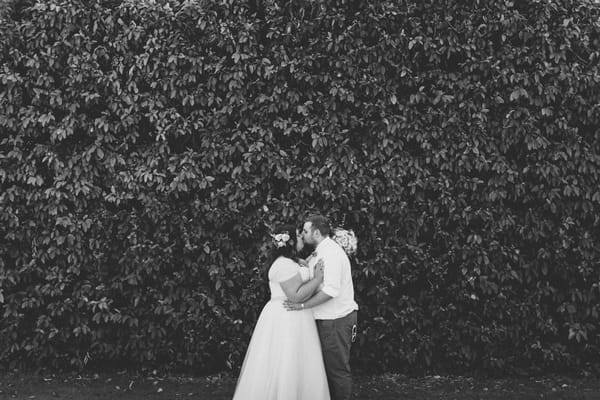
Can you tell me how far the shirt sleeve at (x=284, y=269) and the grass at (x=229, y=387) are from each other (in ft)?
6.76

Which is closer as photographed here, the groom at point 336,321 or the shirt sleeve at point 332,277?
the shirt sleeve at point 332,277

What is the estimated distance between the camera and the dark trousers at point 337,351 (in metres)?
6.64

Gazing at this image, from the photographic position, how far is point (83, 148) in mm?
8234

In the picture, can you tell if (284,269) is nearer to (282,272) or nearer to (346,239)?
(282,272)

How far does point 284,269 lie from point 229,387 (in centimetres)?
229

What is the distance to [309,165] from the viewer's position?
318 inches

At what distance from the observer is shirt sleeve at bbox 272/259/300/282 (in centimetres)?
650

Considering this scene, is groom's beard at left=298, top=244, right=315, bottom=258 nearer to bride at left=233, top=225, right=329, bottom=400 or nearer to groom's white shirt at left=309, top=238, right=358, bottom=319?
groom's white shirt at left=309, top=238, right=358, bottom=319

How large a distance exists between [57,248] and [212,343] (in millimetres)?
1986

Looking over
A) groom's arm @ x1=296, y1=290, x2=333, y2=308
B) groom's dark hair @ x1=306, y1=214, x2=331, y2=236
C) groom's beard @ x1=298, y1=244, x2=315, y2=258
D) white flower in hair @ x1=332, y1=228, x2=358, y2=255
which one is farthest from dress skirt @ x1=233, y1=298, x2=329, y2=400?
white flower in hair @ x1=332, y1=228, x2=358, y2=255

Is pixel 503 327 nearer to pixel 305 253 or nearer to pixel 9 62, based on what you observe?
pixel 305 253

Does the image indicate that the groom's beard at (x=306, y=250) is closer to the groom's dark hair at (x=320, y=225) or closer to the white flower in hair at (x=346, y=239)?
the groom's dark hair at (x=320, y=225)

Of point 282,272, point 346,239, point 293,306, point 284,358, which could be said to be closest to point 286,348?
point 284,358

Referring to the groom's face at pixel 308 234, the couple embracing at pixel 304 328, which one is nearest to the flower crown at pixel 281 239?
the couple embracing at pixel 304 328
